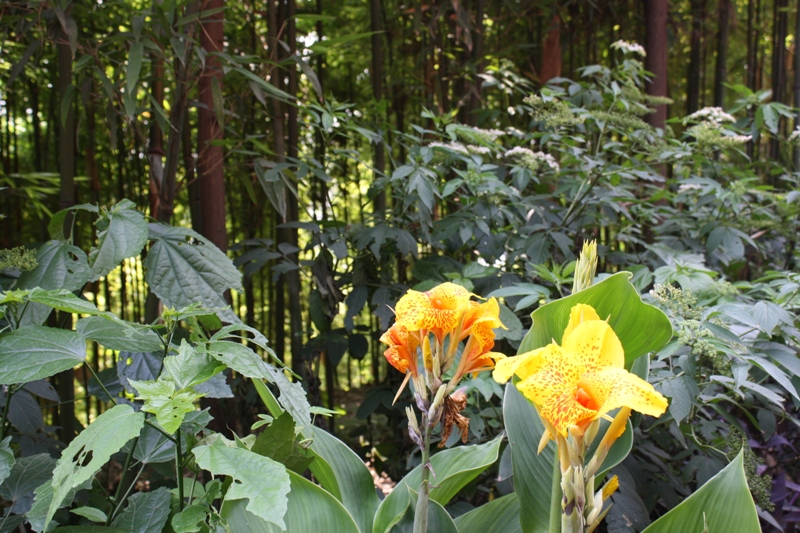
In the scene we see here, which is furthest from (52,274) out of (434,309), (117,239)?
(434,309)

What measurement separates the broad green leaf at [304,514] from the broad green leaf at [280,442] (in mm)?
75

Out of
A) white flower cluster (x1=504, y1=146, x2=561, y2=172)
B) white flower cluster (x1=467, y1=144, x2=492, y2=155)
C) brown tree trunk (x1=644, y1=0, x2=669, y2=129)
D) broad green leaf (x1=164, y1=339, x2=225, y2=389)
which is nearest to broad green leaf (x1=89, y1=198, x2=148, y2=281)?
broad green leaf (x1=164, y1=339, x2=225, y2=389)

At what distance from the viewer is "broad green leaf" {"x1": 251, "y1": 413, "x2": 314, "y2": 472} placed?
0.96 metres

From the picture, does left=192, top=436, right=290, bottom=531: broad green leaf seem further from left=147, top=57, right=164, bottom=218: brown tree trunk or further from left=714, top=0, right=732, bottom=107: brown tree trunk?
left=714, top=0, right=732, bottom=107: brown tree trunk

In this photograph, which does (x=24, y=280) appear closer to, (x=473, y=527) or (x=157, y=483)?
(x=157, y=483)

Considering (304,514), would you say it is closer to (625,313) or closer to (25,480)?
(25,480)

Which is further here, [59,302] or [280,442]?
[280,442]

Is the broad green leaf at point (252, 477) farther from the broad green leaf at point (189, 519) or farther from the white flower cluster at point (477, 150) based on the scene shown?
the white flower cluster at point (477, 150)

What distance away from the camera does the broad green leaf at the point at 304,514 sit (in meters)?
0.90

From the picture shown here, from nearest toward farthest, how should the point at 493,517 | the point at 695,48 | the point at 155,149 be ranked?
the point at 493,517, the point at 155,149, the point at 695,48

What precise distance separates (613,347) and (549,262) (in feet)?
4.61

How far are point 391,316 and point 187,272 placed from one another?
66 cm

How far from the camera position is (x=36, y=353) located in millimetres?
860

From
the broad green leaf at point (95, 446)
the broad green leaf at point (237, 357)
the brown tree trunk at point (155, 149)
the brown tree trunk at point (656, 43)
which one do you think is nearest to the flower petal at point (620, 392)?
the broad green leaf at point (237, 357)
